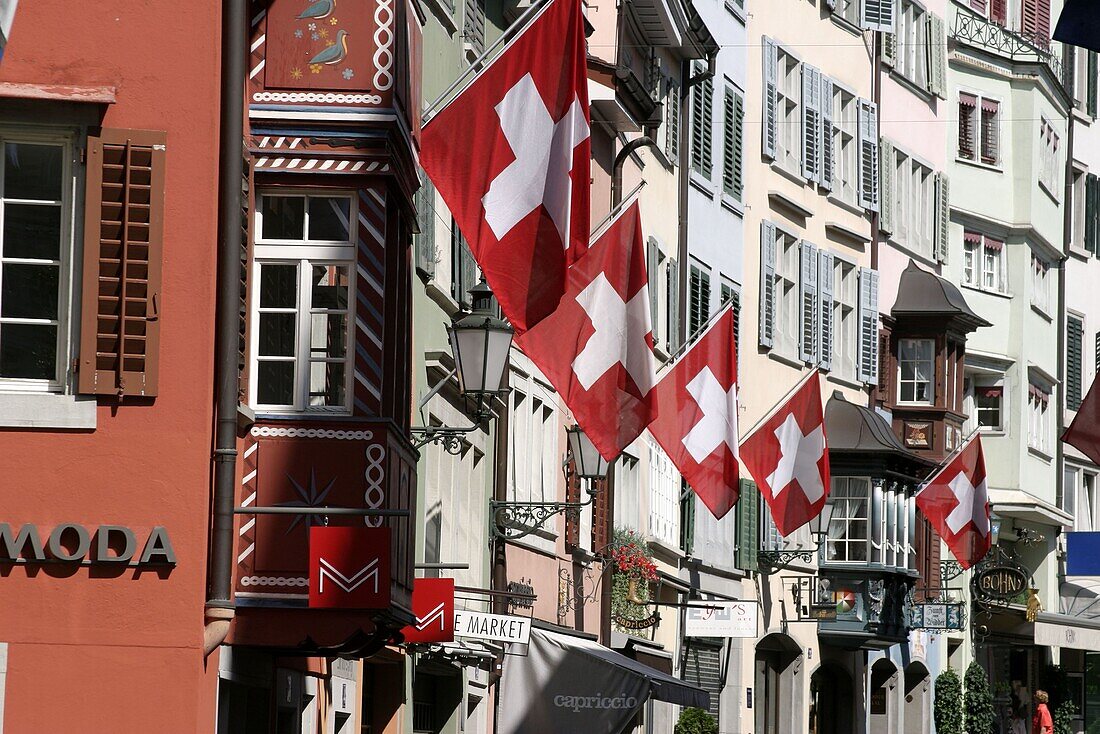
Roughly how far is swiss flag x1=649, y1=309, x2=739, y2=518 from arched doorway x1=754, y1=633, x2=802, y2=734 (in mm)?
17075

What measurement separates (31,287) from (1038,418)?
39562 mm

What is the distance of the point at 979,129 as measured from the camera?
47688 millimetres

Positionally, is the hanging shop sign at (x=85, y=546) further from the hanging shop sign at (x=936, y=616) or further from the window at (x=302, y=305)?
the hanging shop sign at (x=936, y=616)

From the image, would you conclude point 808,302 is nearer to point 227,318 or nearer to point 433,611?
point 433,611

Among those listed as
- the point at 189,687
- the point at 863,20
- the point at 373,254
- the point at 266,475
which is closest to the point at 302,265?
the point at 373,254

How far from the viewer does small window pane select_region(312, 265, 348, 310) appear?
13.8 metres

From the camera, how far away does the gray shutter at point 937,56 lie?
45.4m

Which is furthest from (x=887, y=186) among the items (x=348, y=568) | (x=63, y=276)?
(x=63, y=276)

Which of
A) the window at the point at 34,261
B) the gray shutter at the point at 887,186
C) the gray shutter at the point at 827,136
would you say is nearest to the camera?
the window at the point at 34,261

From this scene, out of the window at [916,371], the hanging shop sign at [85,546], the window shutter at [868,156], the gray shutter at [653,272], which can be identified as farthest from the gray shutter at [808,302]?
the hanging shop sign at [85,546]

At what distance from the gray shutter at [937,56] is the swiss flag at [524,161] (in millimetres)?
33058

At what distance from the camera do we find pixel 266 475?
42.5ft

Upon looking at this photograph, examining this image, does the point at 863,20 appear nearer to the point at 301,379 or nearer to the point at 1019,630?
the point at 1019,630

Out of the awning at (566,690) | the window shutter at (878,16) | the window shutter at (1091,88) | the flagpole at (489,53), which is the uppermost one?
the window shutter at (1091,88)
